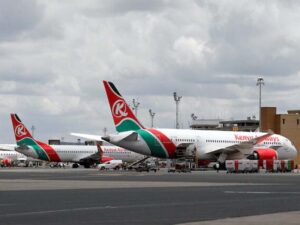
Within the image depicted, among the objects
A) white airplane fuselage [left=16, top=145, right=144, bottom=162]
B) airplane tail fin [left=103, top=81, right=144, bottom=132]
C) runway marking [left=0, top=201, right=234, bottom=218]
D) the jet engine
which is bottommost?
runway marking [left=0, top=201, right=234, bottom=218]

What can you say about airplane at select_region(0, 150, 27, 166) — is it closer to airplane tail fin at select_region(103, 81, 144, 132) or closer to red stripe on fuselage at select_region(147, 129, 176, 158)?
airplane tail fin at select_region(103, 81, 144, 132)

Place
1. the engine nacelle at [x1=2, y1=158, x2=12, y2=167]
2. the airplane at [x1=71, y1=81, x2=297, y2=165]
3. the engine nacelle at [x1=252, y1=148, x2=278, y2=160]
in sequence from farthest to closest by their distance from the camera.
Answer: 1. the engine nacelle at [x1=2, y1=158, x2=12, y2=167]
2. the engine nacelle at [x1=252, y1=148, x2=278, y2=160]
3. the airplane at [x1=71, y1=81, x2=297, y2=165]

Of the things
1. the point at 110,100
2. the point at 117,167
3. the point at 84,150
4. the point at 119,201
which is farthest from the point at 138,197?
the point at 84,150

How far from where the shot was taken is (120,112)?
89750 mm

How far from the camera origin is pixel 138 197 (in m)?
34.0

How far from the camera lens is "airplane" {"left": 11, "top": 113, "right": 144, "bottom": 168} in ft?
412

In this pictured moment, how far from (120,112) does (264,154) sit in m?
18.0

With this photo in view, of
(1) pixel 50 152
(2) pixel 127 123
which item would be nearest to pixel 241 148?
(2) pixel 127 123

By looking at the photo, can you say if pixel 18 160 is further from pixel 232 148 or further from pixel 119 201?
pixel 119 201

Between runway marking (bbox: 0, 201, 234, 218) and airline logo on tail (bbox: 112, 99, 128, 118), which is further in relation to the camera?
airline logo on tail (bbox: 112, 99, 128, 118)

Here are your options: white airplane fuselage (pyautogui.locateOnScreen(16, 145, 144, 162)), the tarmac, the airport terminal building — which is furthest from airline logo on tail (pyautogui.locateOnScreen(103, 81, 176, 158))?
the airport terminal building

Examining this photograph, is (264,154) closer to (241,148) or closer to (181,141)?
(241,148)

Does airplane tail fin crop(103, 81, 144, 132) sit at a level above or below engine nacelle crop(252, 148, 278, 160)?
above

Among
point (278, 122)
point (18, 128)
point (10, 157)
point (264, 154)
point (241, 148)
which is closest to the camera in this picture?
point (264, 154)
